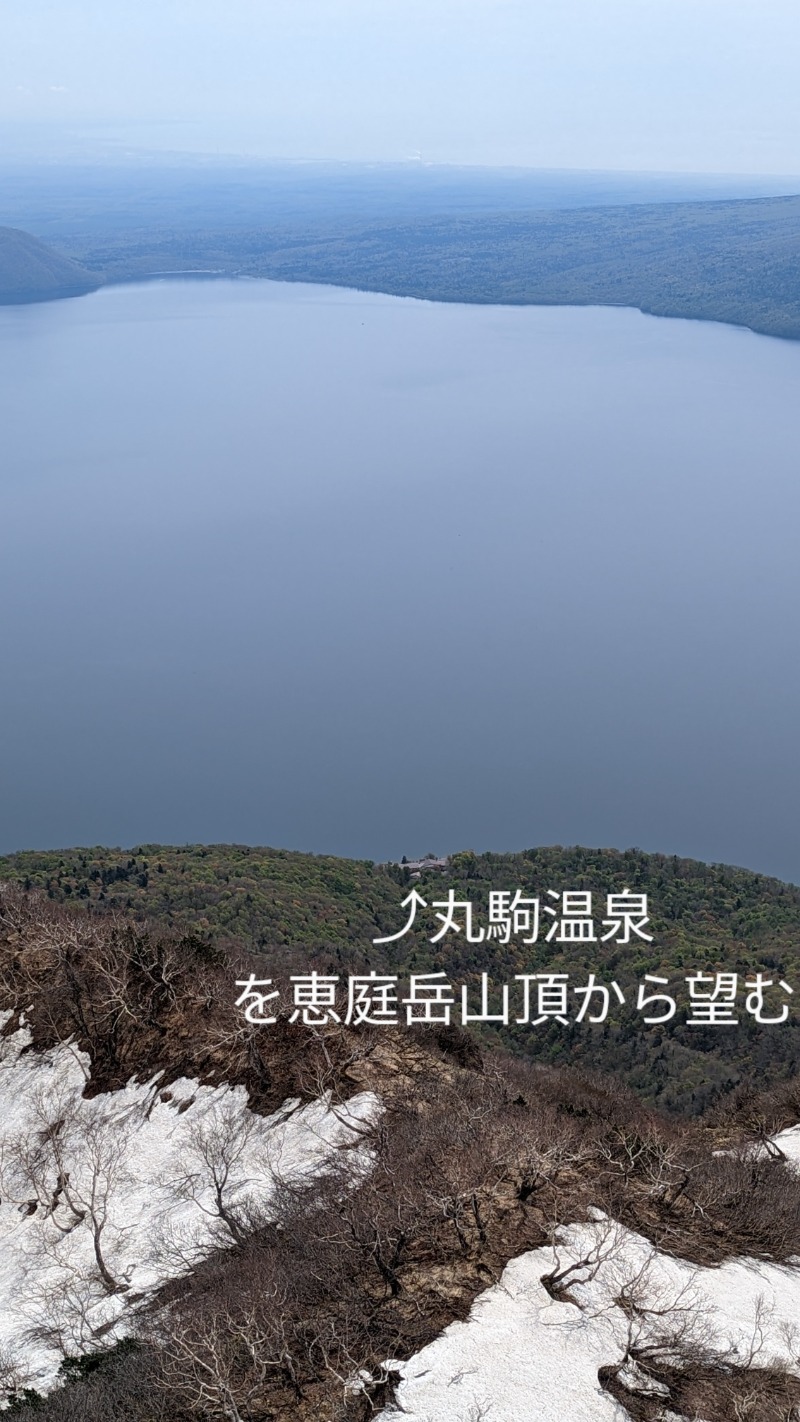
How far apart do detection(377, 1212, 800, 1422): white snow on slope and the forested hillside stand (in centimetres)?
1438

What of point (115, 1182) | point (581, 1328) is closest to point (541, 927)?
point (115, 1182)

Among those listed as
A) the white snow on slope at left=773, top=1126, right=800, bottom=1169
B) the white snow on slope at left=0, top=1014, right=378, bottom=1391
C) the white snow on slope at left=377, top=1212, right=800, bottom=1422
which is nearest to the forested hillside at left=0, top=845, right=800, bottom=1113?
the white snow on slope at left=773, top=1126, right=800, bottom=1169

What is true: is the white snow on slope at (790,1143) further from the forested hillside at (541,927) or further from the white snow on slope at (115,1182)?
the white snow on slope at (115,1182)

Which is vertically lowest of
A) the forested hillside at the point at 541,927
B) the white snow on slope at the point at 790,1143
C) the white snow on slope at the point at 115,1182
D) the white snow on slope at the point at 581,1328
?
the forested hillside at the point at 541,927

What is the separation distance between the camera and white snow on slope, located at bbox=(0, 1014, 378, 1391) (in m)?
18.0

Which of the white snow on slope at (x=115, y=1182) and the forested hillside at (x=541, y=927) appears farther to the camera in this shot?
the forested hillside at (x=541, y=927)

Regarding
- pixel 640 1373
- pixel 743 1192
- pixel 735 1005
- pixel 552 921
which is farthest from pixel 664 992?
pixel 640 1373

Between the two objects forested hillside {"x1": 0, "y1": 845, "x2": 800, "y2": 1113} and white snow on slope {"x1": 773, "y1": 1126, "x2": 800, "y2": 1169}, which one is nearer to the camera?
white snow on slope {"x1": 773, "y1": 1126, "x2": 800, "y2": 1169}

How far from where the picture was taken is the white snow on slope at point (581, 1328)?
13.6 m

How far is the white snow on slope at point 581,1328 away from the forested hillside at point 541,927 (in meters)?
14.4

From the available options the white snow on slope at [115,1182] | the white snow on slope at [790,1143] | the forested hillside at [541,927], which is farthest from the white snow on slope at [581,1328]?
the forested hillside at [541,927]

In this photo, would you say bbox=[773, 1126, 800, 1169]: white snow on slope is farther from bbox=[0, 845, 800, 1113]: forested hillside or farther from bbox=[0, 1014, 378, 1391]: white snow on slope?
bbox=[0, 1014, 378, 1391]: white snow on slope

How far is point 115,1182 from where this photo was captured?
21.1 meters

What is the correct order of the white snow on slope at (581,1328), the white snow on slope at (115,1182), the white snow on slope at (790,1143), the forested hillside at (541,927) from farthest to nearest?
1. the forested hillside at (541,927)
2. the white snow on slope at (790,1143)
3. the white snow on slope at (115,1182)
4. the white snow on slope at (581,1328)
